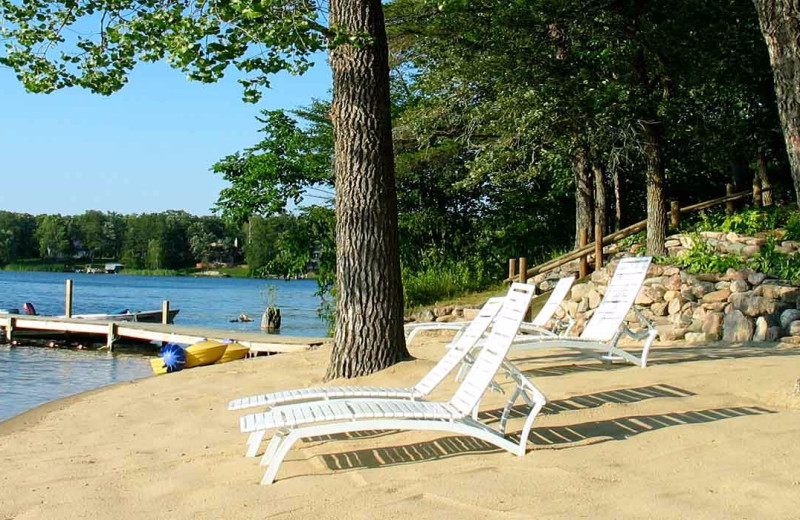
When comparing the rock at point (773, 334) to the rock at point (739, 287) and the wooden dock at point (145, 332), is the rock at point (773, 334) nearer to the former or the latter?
the rock at point (739, 287)

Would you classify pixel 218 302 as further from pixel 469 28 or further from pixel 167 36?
pixel 167 36

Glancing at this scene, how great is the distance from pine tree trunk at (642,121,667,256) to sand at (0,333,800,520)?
755 cm

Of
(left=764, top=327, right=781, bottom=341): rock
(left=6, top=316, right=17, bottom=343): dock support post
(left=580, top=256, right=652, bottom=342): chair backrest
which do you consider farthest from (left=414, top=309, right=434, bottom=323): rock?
(left=6, top=316, right=17, bottom=343): dock support post

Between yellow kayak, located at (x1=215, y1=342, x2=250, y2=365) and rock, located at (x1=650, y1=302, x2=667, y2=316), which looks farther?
yellow kayak, located at (x1=215, y1=342, x2=250, y2=365)

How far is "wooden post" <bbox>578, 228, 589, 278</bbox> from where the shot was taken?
16.6 metres

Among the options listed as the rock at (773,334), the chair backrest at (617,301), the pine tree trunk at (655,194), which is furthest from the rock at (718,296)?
the chair backrest at (617,301)

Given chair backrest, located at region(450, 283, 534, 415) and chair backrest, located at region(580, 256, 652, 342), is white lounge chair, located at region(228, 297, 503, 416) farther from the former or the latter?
chair backrest, located at region(580, 256, 652, 342)

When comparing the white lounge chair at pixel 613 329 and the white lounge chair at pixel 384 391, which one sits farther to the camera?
the white lounge chair at pixel 613 329

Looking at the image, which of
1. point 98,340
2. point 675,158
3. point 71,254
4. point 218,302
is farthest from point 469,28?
point 71,254

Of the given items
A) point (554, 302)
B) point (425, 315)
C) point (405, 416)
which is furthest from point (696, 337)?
point (405, 416)

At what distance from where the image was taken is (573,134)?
15.9 metres

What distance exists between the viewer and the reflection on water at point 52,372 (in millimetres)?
12414

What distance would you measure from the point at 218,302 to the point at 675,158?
40.3 meters

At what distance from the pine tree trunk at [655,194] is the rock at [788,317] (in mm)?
4422
